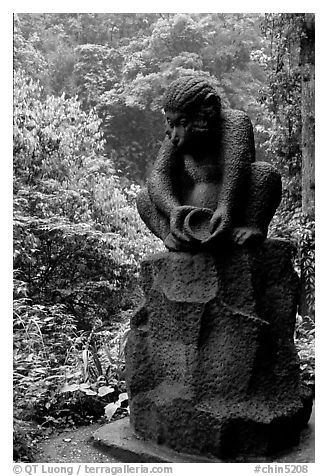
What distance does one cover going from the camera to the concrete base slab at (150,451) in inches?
118

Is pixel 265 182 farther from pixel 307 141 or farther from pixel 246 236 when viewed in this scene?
pixel 307 141

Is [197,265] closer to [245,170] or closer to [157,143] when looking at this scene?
[245,170]

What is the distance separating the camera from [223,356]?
9.98 feet

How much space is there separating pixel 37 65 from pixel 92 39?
2.04 meters

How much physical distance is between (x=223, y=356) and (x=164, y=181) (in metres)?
1.03

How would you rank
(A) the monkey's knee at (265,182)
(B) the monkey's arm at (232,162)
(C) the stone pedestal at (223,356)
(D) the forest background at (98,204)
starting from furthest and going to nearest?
(D) the forest background at (98,204) → (A) the monkey's knee at (265,182) → (B) the monkey's arm at (232,162) → (C) the stone pedestal at (223,356)

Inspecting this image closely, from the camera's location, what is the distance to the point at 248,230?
3148mm

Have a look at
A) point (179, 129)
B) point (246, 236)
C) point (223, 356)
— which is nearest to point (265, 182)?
point (246, 236)

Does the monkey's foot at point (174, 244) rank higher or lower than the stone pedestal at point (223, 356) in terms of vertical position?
higher

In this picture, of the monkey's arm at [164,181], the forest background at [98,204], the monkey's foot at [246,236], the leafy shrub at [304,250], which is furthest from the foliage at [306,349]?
the monkey's arm at [164,181]

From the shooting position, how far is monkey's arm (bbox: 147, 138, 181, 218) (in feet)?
11.0

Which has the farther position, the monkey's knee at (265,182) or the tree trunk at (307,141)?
the tree trunk at (307,141)

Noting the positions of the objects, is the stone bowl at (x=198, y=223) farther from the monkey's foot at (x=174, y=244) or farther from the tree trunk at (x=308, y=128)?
the tree trunk at (x=308, y=128)

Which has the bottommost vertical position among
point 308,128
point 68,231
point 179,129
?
point 68,231
